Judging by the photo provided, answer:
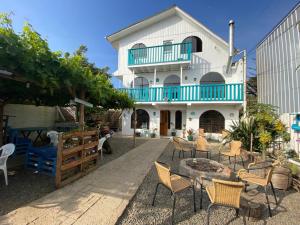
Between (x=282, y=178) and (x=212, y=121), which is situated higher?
(x=212, y=121)

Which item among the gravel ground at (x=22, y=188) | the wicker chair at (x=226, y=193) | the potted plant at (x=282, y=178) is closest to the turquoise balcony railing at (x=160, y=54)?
the potted plant at (x=282, y=178)

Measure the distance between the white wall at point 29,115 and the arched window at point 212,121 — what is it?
10168 millimetres

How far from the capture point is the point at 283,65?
657 cm

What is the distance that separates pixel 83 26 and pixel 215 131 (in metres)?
10.6

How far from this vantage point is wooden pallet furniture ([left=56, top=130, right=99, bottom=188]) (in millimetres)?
3742

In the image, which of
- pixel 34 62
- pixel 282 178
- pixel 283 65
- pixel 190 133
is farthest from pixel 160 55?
pixel 282 178

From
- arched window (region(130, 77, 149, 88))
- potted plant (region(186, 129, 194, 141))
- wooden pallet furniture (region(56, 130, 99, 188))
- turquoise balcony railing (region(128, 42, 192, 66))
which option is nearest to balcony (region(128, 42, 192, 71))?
turquoise balcony railing (region(128, 42, 192, 66))

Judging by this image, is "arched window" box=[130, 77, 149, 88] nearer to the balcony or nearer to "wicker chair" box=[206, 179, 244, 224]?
the balcony

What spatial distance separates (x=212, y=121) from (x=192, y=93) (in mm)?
2495

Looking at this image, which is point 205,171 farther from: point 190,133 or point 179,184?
point 190,133

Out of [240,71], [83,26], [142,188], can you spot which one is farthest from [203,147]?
[83,26]

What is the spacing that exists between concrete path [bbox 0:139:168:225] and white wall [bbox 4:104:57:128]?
6.76m

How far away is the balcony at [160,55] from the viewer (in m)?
12.3

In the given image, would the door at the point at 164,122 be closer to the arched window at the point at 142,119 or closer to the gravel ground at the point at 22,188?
the arched window at the point at 142,119
